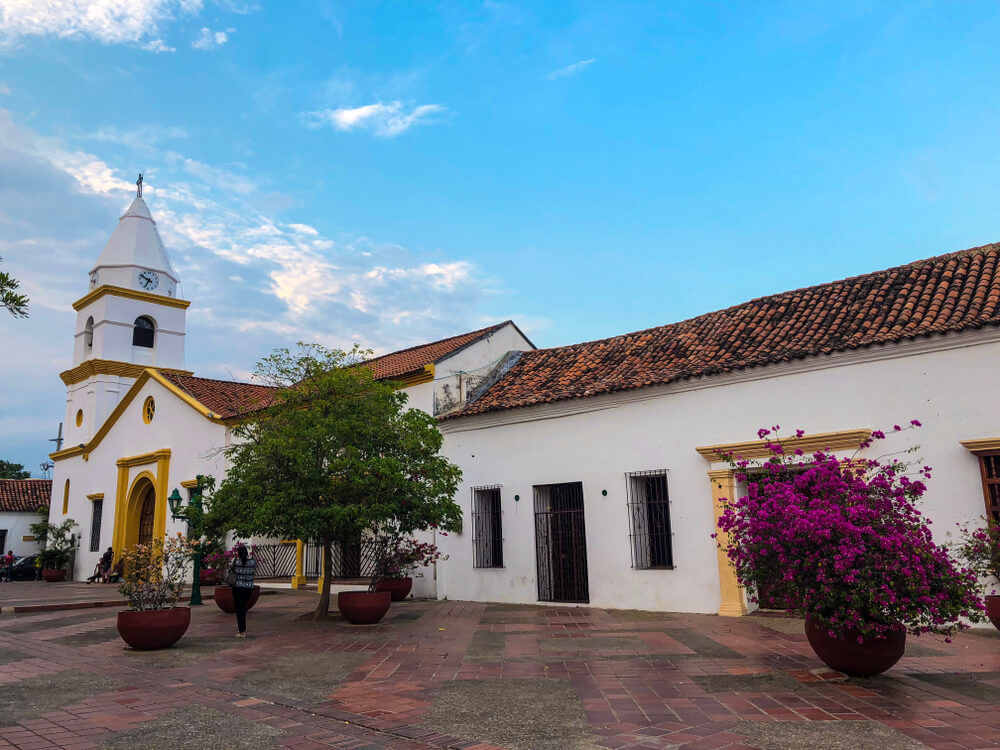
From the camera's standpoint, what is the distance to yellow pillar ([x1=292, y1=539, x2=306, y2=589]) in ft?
61.6

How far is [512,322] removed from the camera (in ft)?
63.0

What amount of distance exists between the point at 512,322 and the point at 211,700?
13.7 meters

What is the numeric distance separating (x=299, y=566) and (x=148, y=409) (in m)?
8.90

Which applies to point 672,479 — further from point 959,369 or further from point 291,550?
point 291,550

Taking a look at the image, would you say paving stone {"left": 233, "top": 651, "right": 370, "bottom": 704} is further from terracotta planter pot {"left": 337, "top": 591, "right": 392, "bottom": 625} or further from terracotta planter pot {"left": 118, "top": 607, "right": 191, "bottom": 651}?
terracotta planter pot {"left": 337, "top": 591, "right": 392, "bottom": 625}

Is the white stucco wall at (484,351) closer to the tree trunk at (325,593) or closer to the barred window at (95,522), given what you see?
the tree trunk at (325,593)

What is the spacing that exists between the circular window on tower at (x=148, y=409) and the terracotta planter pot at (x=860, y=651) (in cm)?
2230

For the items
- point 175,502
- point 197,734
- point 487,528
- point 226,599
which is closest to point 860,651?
point 197,734

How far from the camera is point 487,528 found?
15.4m

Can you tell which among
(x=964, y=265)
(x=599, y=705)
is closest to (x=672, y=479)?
(x=964, y=265)

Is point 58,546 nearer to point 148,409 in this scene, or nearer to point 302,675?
point 148,409

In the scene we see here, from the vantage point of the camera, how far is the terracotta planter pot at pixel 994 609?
9016 millimetres

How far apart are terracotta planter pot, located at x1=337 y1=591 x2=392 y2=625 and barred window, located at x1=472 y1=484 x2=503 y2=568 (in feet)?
12.7

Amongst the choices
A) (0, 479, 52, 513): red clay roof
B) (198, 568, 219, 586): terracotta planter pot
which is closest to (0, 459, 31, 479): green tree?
(0, 479, 52, 513): red clay roof
